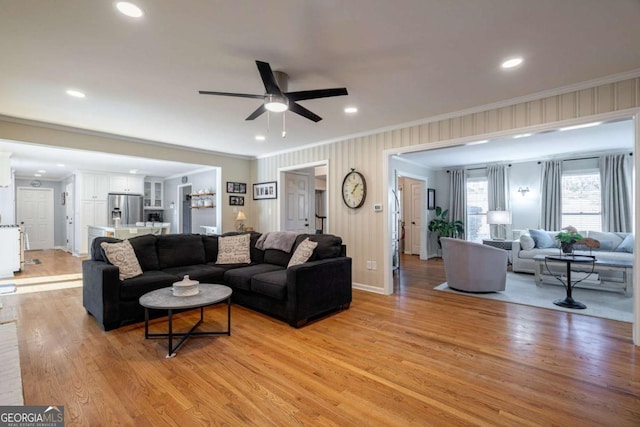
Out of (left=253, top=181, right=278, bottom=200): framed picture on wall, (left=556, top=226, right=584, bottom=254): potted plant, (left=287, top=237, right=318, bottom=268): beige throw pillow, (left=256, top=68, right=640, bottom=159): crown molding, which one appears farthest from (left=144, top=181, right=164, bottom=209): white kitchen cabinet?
(left=556, top=226, right=584, bottom=254): potted plant

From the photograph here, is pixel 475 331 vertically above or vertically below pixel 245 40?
below

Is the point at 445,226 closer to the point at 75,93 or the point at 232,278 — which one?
the point at 232,278

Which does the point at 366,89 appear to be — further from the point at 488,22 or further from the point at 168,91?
the point at 168,91

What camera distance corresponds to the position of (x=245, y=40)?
224cm

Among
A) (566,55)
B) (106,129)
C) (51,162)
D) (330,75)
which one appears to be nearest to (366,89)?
(330,75)

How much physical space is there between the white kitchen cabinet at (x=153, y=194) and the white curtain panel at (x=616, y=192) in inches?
490

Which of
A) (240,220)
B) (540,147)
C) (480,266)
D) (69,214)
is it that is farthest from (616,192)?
(69,214)

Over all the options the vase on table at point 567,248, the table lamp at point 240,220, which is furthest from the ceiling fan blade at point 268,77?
the vase on table at point 567,248

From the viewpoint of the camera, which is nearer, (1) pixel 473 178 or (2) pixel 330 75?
(2) pixel 330 75

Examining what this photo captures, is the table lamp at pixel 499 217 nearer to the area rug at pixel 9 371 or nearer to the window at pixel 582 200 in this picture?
the window at pixel 582 200

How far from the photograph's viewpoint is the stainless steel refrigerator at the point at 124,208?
8.87 meters

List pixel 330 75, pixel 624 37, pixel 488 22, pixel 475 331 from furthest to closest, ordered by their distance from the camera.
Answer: pixel 475 331
pixel 330 75
pixel 624 37
pixel 488 22

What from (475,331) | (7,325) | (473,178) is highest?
(473,178)

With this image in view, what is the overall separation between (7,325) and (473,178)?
8805mm
